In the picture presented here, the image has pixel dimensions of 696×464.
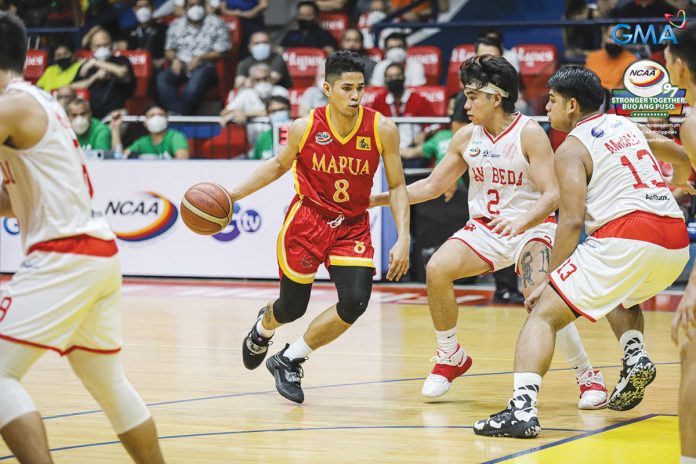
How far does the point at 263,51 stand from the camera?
15227mm

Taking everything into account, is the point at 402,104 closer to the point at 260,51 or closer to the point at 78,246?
the point at 260,51

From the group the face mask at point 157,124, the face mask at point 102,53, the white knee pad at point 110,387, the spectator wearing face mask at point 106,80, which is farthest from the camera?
the face mask at point 102,53

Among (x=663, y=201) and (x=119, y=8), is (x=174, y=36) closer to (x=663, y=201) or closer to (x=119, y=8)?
(x=119, y=8)

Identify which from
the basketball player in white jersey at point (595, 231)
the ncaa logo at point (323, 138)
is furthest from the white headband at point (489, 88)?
the ncaa logo at point (323, 138)

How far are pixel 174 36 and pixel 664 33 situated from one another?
23.8 feet

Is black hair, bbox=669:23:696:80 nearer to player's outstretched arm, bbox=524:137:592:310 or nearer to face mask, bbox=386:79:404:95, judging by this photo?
player's outstretched arm, bbox=524:137:592:310

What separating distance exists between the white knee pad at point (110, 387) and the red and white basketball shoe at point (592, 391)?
9.94 feet

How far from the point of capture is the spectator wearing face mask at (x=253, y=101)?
13.7 m

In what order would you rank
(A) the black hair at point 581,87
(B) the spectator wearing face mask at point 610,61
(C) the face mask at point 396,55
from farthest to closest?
(C) the face mask at point 396,55, (B) the spectator wearing face mask at point 610,61, (A) the black hair at point 581,87

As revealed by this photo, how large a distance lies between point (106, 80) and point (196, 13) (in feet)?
5.07

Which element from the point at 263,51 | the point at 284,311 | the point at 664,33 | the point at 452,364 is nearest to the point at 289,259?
the point at 284,311

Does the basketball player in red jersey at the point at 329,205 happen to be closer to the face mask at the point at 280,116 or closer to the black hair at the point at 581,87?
the black hair at the point at 581,87

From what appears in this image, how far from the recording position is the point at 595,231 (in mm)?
5973

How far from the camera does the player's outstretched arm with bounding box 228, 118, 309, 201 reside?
6918mm
